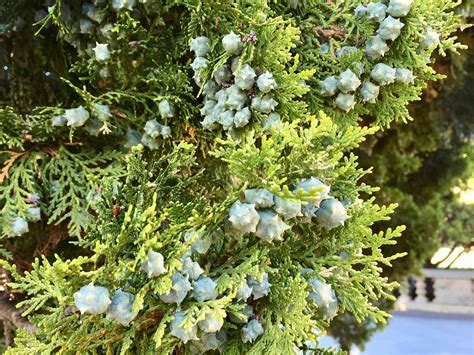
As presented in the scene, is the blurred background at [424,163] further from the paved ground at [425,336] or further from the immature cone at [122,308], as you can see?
the immature cone at [122,308]

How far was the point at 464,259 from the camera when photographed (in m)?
5.20

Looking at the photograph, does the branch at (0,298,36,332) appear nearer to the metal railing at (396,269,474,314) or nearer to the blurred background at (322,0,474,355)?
the blurred background at (322,0,474,355)

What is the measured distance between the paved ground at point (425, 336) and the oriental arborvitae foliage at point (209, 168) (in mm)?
3594

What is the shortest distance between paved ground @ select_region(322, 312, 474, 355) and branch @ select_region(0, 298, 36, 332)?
3.45 metres

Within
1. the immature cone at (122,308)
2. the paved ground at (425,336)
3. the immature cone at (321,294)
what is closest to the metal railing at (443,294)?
the paved ground at (425,336)

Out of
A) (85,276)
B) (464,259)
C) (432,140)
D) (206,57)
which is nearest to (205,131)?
(206,57)

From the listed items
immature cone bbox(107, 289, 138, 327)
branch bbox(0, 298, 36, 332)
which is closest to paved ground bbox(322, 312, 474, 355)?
branch bbox(0, 298, 36, 332)

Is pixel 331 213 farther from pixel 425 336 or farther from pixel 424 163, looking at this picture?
pixel 425 336

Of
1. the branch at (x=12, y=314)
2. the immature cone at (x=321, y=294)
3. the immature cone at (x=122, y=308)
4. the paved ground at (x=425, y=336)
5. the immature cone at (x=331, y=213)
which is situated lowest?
the paved ground at (x=425, y=336)

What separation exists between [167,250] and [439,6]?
24.2 inches

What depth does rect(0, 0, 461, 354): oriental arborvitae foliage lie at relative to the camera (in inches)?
24.0

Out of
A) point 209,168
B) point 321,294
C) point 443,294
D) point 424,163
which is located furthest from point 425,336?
point 321,294

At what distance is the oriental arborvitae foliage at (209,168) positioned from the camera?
24.0 inches

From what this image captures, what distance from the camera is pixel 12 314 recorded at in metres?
1.03
